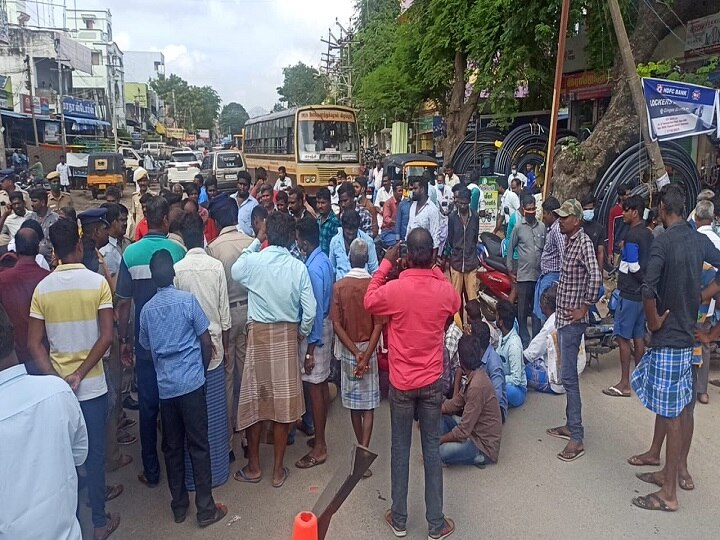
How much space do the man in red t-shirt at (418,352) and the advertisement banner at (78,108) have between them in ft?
146

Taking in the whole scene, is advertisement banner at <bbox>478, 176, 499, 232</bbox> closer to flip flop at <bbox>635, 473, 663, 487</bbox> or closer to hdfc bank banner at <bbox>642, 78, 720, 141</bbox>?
hdfc bank banner at <bbox>642, 78, 720, 141</bbox>

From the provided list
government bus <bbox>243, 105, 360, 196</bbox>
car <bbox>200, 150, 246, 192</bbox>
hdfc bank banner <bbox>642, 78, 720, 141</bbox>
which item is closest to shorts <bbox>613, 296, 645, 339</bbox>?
hdfc bank banner <bbox>642, 78, 720, 141</bbox>

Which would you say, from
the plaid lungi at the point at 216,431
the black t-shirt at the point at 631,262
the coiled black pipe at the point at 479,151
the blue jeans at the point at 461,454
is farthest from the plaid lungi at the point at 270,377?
the coiled black pipe at the point at 479,151

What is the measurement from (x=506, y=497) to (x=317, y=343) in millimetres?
1685

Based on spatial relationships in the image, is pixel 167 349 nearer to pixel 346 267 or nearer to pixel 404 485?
pixel 404 485

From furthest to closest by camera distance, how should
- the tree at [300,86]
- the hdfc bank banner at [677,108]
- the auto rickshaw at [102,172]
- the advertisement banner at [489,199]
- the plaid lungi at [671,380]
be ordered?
the tree at [300,86], the auto rickshaw at [102,172], the advertisement banner at [489,199], the hdfc bank banner at [677,108], the plaid lungi at [671,380]

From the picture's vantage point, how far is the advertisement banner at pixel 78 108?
138 feet

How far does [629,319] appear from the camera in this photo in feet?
18.6

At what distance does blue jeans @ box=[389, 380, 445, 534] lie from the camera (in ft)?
11.6

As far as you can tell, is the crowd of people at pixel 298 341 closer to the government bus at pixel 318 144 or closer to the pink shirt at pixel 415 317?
the pink shirt at pixel 415 317

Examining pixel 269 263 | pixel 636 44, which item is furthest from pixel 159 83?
pixel 269 263

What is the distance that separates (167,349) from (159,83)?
323 feet

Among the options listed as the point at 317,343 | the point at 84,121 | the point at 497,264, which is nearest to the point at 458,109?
the point at 497,264

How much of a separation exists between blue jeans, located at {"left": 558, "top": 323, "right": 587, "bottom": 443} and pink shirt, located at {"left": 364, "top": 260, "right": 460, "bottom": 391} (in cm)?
145
